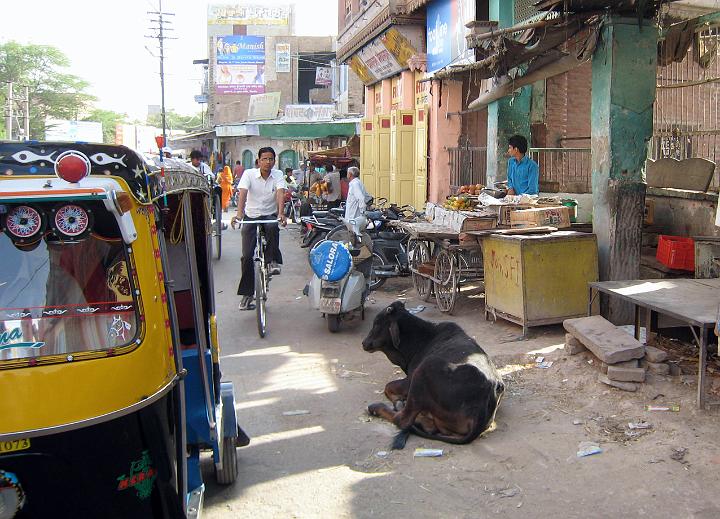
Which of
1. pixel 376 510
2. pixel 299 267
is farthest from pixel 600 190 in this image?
pixel 299 267

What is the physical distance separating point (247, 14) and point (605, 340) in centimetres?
4793

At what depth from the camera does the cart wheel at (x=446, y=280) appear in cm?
884

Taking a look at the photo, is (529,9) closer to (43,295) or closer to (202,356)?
(202,356)

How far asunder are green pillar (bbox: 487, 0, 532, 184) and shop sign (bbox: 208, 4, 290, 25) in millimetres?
39878

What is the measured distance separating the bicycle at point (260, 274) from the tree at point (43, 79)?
34.3 meters

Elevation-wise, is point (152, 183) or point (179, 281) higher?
point (152, 183)

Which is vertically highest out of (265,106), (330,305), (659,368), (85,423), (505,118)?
(265,106)

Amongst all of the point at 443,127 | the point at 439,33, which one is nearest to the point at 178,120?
the point at 439,33

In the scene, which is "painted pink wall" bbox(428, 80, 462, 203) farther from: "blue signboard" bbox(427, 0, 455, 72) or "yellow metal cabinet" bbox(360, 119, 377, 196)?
"yellow metal cabinet" bbox(360, 119, 377, 196)

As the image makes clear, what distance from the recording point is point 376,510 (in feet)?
13.3

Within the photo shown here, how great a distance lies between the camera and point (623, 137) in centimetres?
742

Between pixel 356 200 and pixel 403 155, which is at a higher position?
pixel 403 155

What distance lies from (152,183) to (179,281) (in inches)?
67.2

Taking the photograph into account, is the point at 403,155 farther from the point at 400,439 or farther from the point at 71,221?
the point at 71,221
